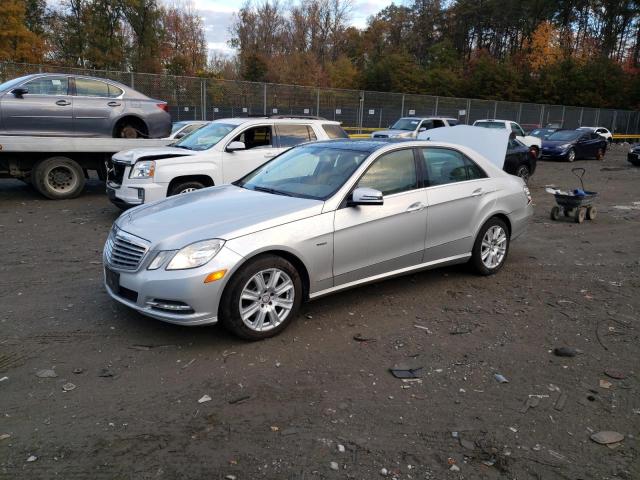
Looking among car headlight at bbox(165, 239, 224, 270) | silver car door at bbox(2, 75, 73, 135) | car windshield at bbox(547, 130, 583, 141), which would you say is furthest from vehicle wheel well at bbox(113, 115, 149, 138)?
car windshield at bbox(547, 130, 583, 141)

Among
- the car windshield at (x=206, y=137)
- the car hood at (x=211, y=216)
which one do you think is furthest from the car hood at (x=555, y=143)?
the car hood at (x=211, y=216)

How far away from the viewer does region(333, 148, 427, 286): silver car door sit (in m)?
4.66

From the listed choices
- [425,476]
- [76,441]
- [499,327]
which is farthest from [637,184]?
[76,441]

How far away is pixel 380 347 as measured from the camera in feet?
14.0

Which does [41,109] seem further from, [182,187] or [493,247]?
[493,247]

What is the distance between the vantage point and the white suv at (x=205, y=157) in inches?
320

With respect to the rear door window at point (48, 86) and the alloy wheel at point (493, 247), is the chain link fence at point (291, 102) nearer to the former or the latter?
the rear door window at point (48, 86)

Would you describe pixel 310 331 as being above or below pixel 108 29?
below

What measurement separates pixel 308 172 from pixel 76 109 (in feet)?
23.9

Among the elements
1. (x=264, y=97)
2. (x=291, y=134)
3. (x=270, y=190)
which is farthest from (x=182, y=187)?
(x=264, y=97)

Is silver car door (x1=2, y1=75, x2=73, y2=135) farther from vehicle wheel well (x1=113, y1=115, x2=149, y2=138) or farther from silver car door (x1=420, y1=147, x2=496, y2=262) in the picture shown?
silver car door (x1=420, y1=147, x2=496, y2=262)

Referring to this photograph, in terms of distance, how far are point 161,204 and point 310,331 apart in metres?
1.88

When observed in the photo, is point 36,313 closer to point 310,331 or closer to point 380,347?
point 310,331

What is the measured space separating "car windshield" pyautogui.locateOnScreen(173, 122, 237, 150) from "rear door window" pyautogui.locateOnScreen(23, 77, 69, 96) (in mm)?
2978
